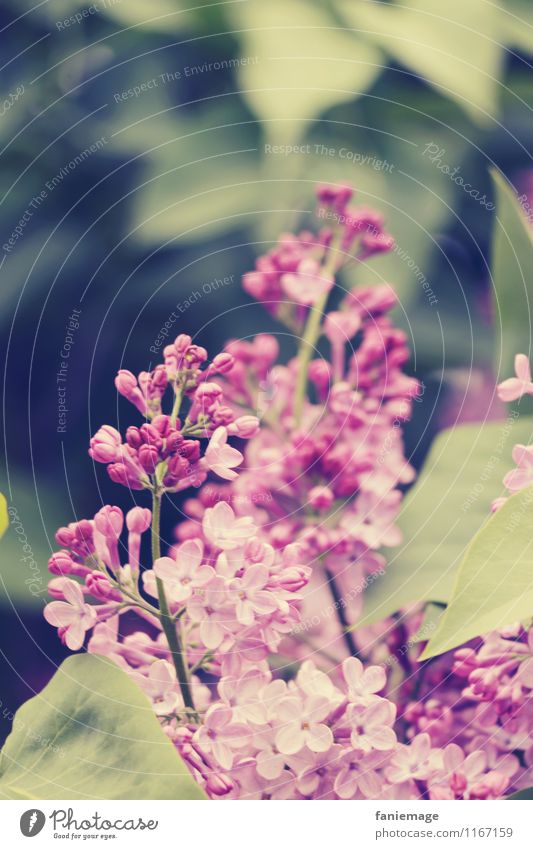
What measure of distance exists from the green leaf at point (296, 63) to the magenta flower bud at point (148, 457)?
32 centimetres

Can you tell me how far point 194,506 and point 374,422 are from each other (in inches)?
5.9

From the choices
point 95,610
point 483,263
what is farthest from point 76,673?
point 483,263

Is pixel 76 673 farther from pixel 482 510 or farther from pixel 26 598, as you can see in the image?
pixel 482 510

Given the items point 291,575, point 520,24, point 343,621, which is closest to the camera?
point 291,575

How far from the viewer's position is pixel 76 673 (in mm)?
634

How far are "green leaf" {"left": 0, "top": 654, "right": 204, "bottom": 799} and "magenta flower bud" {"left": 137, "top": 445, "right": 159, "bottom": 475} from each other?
15cm

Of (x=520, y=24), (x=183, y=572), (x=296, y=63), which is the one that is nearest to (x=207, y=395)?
(x=183, y=572)

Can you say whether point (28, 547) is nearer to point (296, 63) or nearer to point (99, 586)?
point (99, 586)

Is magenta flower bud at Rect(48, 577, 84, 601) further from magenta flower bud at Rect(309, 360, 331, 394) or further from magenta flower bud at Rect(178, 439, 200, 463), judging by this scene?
magenta flower bud at Rect(309, 360, 331, 394)

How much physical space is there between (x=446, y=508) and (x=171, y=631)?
0.81ft

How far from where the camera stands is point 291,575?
0.55 meters

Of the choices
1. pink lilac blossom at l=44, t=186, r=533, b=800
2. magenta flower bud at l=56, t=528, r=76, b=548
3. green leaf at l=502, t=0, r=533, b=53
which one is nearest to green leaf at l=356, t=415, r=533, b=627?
pink lilac blossom at l=44, t=186, r=533, b=800

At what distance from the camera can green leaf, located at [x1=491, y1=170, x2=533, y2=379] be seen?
28.4 inches
